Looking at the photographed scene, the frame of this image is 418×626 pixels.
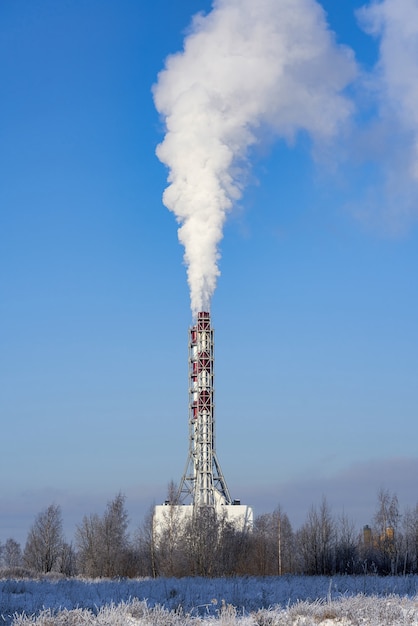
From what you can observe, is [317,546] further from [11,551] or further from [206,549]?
[11,551]

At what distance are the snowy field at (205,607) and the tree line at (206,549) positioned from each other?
21392 millimetres

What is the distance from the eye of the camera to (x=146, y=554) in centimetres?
4644

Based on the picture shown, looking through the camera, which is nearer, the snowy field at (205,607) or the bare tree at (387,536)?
the snowy field at (205,607)

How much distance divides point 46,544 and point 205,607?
3881 centimetres

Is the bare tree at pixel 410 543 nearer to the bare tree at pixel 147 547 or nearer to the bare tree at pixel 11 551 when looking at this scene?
the bare tree at pixel 147 547

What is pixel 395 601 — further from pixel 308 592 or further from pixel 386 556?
pixel 386 556

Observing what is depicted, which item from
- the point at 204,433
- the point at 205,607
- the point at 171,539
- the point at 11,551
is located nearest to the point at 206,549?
the point at 171,539

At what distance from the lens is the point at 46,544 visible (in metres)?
47.0

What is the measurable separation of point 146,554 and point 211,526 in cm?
567

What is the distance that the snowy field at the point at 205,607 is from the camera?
9.27 meters

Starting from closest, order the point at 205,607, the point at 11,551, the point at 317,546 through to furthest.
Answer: the point at 205,607, the point at 317,546, the point at 11,551

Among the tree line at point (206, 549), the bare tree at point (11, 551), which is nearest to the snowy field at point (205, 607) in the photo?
the tree line at point (206, 549)

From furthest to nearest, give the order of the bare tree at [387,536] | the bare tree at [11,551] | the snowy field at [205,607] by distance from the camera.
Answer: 1. the bare tree at [11,551]
2. the bare tree at [387,536]
3. the snowy field at [205,607]

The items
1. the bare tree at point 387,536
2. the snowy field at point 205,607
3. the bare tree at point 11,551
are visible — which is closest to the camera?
the snowy field at point 205,607
